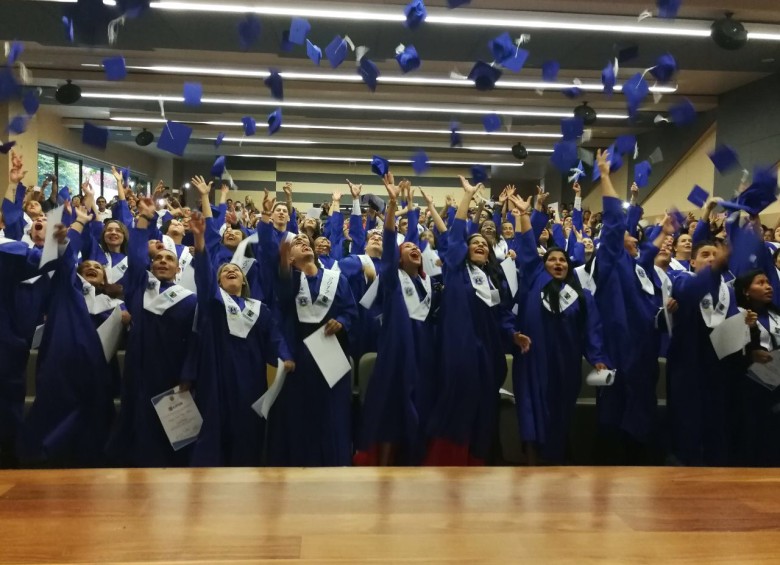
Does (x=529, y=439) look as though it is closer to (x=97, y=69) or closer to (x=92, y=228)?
(x=92, y=228)

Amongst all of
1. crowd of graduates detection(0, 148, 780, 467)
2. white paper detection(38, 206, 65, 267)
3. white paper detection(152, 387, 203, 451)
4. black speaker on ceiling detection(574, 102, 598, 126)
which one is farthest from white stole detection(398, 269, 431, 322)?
black speaker on ceiling detection(574, 102, 598, 126)

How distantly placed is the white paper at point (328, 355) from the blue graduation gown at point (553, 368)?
0.93 meters

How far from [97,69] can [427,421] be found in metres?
8.00

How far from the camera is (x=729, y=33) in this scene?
5.91 metres

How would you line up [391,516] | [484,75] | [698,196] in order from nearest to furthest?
[391,516], [698,196], [484,75]

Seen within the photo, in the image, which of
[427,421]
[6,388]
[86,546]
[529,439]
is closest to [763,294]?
[529,439]

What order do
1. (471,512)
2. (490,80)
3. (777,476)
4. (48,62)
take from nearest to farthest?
(471,512), (777,476), (490,80), (48,62)

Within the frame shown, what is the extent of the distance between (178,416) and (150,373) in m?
0.27

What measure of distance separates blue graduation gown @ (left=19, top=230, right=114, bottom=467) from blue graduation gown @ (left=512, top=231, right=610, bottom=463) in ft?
7.10

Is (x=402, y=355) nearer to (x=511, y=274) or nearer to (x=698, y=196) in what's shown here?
(x=511, y=274)

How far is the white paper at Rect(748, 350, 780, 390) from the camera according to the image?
2822 mm

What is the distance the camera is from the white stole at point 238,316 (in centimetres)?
291

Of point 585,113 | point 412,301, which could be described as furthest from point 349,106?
point 412,301

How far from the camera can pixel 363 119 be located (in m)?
11.4
